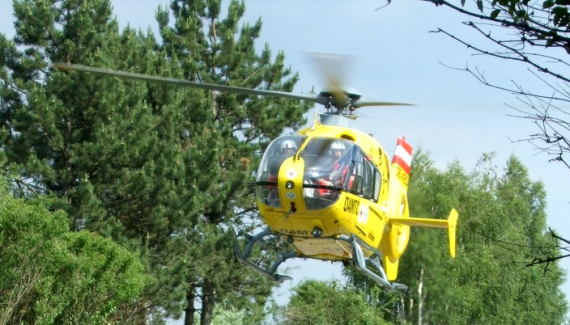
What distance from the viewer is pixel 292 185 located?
12977 millimetres

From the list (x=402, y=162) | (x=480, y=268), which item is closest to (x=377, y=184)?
(x=402, y=162)

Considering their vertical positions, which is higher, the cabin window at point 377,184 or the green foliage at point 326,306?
the green foliage at point 326,306

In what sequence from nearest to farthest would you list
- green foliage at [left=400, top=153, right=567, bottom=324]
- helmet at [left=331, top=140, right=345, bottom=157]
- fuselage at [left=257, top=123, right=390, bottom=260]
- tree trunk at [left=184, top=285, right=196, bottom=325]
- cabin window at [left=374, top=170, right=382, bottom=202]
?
1. fuselage at [left=257, top=123, right=390, bottom=260]
2. helmet at [left=331, top=140, right=345, bottom=157]
3. cabin window at [left=374, top=170, right=382, bottom=202]
4. tree trunk at [left=184, top=285, right=196, bottom=325]
5. green foliage at [left=400, top=153, right=567, bottom=324]

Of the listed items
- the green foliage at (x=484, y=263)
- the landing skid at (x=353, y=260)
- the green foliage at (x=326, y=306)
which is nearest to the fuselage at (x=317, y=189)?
the landing skid at (x=353, y=260)

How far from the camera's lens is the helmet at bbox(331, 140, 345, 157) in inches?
527

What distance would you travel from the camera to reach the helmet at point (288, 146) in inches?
528

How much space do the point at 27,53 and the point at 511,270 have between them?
18472 millimetres

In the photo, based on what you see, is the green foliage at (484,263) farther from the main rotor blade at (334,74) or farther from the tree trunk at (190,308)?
the main rotor blade at (334,74)

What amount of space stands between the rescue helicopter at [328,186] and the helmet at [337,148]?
0.04 ft

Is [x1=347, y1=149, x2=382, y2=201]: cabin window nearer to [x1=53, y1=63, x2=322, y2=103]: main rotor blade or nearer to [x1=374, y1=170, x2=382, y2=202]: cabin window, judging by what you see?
[x1=374, y1=170, x2=382, y2=202]: cabin window

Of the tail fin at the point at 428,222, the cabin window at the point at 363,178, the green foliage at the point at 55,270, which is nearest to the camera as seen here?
the cabin window at the point at 363,178

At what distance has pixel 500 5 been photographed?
11.6 ft

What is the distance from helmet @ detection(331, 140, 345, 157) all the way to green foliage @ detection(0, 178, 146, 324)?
38.9ft

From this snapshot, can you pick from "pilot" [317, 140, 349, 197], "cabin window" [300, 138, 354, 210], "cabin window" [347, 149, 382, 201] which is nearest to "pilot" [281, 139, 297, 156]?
"cabin window" [300, 138, 354, 210]
